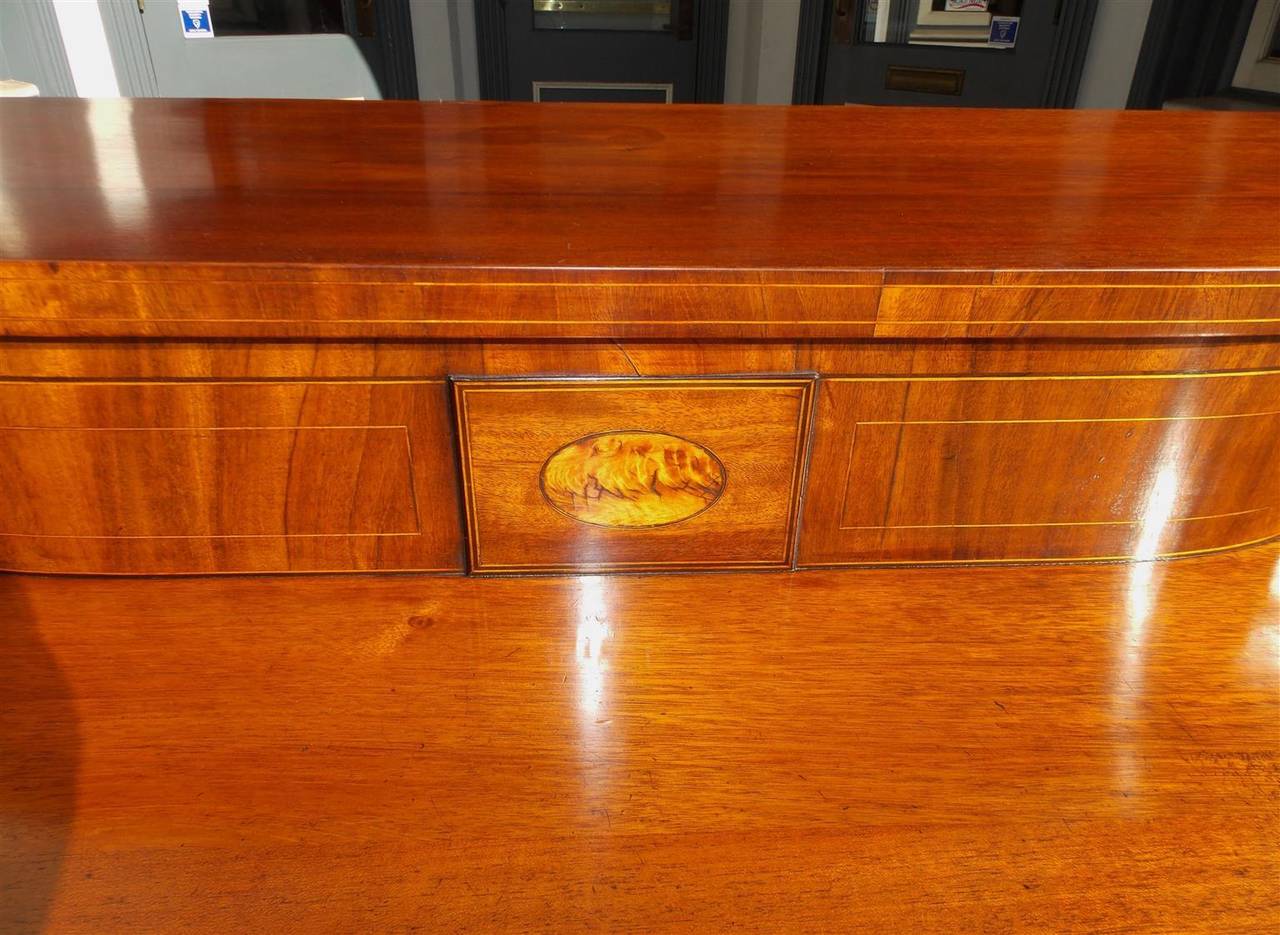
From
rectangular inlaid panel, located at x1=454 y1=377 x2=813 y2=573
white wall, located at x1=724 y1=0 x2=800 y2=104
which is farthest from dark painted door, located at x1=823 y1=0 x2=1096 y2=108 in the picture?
rectangular inlaid panel, located at x1=454 y1=377 x2=813 y2=573

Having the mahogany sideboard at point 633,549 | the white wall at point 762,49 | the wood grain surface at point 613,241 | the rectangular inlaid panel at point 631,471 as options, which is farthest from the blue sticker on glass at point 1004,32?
the rectangular inlaid panel at point 631,471

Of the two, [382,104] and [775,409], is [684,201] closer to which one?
[775,409]

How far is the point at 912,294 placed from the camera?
478 mm

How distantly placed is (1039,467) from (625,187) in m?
0.33

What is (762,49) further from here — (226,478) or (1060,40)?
(226,478)

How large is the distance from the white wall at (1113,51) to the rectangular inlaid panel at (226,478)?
2275 millimetres

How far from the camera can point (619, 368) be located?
505 millimetres

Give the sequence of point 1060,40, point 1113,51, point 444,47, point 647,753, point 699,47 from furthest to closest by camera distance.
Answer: point 699,47 < point 444,47 < point 1060,40 < point 1113,51 < point 647,753

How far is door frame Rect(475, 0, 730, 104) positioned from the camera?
3012 millimetres

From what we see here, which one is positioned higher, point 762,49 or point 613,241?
point 613,241

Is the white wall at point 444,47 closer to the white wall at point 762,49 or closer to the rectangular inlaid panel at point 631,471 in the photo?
the white wall at point 762,49

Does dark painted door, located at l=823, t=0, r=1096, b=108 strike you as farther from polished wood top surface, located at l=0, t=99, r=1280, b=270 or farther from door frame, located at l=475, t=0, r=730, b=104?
polished wood top surface, located at l=0, t=99, r=1280, b=270

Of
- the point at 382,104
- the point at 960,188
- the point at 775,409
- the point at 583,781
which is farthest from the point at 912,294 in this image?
the point at 382,104

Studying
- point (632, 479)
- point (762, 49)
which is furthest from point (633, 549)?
point (762, 49)
